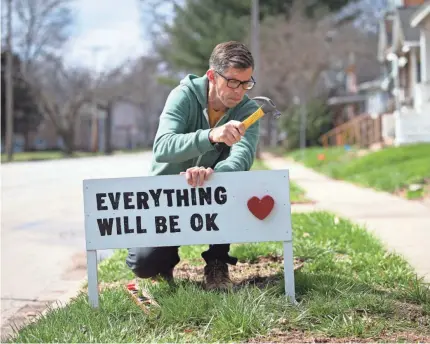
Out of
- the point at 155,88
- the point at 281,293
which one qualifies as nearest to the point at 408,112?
the point at 281,293

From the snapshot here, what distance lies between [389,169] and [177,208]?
1093 centimetres

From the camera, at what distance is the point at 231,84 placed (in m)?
3.80

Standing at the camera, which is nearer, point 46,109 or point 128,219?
point 128,219

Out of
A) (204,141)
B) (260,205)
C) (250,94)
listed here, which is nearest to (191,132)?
(204,141)

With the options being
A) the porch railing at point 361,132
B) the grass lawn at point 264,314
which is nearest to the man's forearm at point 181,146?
the grass lawn at point 264,314

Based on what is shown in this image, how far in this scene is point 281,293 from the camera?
3.83 m

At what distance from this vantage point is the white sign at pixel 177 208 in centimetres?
362

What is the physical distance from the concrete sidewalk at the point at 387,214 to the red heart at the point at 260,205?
4.84 ft

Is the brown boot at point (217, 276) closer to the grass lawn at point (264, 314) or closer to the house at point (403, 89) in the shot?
the grass lawn at point (264, 314)

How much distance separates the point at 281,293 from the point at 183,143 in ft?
3.25

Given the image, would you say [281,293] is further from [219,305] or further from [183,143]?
[183,143]

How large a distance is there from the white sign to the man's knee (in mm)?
527

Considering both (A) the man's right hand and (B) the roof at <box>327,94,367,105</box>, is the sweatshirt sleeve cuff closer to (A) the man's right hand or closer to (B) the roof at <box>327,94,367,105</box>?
(A) the man's right hand

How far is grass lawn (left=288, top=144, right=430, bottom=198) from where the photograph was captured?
11550 mm
